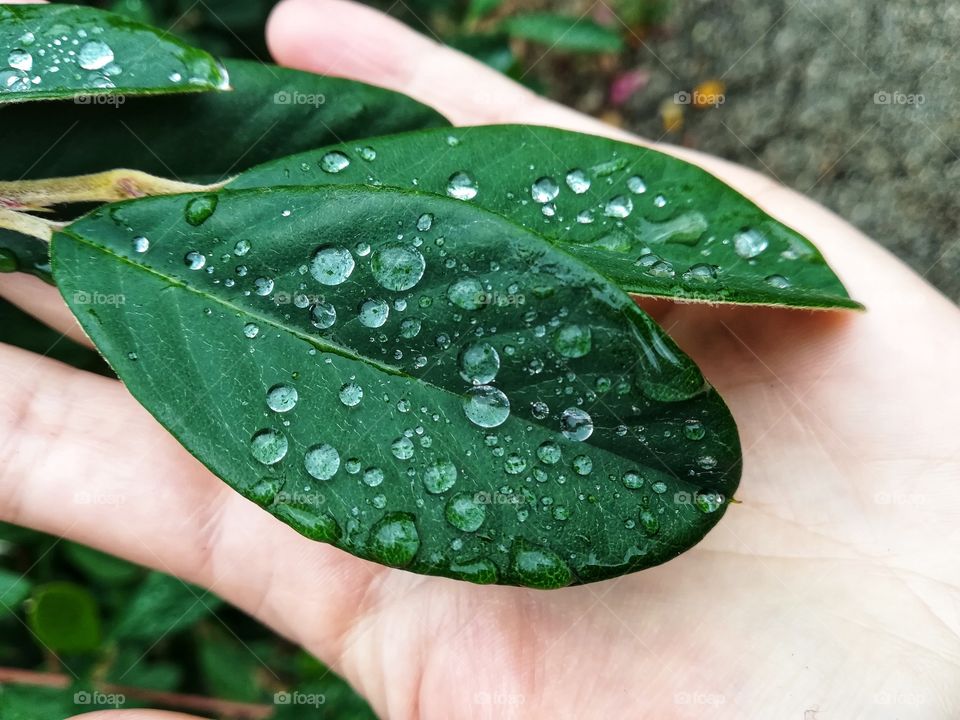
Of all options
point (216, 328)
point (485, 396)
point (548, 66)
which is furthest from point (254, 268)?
point (548, 66)

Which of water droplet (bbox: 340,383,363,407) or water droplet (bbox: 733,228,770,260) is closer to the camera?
water droplet (bbox: 340,383,363,407)

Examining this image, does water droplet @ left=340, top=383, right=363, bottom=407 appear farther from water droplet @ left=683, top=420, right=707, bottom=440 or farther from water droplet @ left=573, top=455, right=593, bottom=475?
water droplet @ left=683, top=420, right=707, bottom=440

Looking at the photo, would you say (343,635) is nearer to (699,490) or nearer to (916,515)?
(699,490)

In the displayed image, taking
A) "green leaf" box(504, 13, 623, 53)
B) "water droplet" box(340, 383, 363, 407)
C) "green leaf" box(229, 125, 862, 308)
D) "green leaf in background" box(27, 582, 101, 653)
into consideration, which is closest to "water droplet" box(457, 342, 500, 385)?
"water droplet" box(340, 383, 363, 407)

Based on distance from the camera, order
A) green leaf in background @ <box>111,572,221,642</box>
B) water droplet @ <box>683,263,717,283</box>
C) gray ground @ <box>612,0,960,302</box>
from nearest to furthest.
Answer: water droplet @ <box>683,263,717,283</box>
green leaf in background @ <box>111,572,221,642</box>
gray ground @ <box>612,0,960,302</box>

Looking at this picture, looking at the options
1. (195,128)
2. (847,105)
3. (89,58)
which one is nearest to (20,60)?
(89,58)

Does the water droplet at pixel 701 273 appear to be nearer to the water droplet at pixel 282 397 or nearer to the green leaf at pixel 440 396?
the green leaf at pixel 440 396

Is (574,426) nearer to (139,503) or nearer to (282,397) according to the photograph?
(282,397)

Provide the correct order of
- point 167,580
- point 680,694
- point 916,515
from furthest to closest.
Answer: point 167,580
point 916,515
point 680,694
